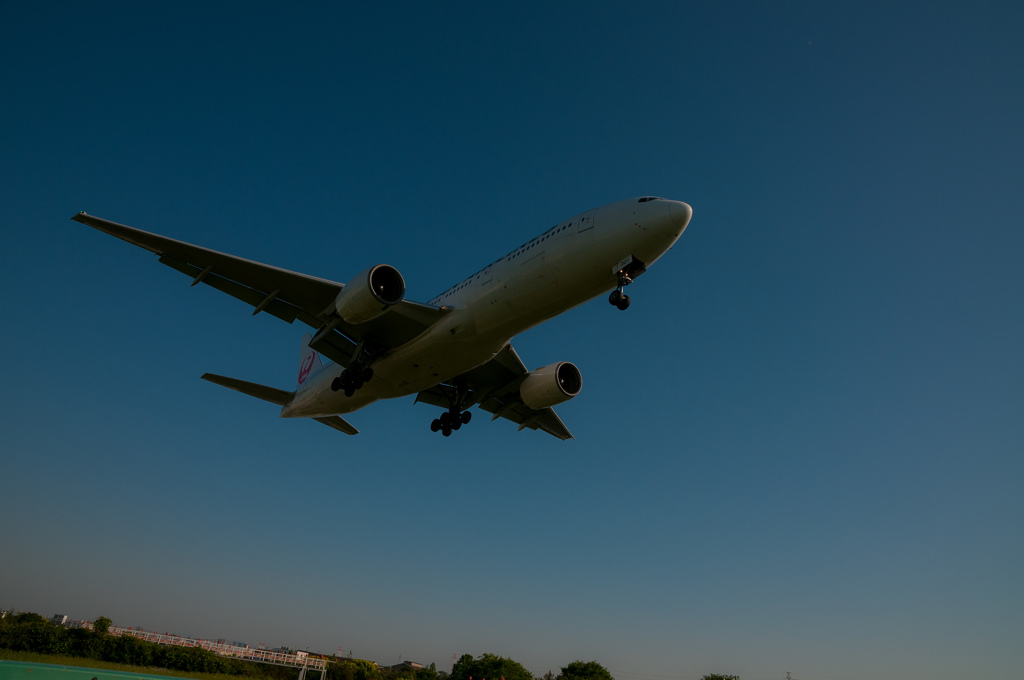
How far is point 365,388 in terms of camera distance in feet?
58.6

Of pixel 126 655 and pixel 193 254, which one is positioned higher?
pixel 193 254

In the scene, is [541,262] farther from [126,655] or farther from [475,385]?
[126,655]

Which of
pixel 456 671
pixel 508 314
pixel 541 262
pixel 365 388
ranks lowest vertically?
pixel 456 671

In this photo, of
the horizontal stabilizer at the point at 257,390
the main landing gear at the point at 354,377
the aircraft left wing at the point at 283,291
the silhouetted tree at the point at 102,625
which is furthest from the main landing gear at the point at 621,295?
the silhouetted tree at the point at 102,625

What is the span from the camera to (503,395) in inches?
826

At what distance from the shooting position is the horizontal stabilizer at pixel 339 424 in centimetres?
2362

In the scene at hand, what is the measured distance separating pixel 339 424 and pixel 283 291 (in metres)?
9.22

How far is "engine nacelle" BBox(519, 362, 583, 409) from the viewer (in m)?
18.3

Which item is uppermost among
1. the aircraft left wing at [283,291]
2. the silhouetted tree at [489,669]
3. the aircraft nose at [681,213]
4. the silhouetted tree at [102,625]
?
the aircraft nose at [681,213]

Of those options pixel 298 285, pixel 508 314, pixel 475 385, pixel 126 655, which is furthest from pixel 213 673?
pixel 508 314

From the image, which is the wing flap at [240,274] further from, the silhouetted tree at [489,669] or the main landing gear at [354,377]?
the silhouetted tree at [489,669]

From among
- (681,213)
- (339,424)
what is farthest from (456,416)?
(681,213)

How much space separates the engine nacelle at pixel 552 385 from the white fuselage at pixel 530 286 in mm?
3158

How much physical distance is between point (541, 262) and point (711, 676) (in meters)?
59.0
